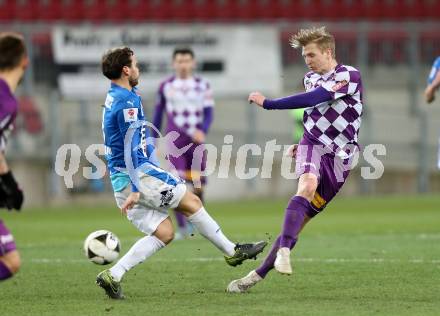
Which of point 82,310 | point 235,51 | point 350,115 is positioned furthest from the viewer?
point 235,51

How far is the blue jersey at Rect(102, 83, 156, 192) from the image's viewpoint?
8.06 meters

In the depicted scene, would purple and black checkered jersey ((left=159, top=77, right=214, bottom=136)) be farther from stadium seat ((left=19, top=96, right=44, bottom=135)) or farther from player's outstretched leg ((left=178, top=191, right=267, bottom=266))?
stadium seat ((left=19, top=96, right=44, bottom=135))

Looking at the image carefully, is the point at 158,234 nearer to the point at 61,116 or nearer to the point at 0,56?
the point at 0,56

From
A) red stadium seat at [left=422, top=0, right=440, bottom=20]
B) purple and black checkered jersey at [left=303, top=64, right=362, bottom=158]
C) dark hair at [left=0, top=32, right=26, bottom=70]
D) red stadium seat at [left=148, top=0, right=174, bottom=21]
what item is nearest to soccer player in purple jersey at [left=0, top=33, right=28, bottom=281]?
dark hair at [left=0, top=32, right=26, bottom=70]

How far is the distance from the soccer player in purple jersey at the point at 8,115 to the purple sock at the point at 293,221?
216 centimetres

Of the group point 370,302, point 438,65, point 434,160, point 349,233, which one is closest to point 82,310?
point 370,302

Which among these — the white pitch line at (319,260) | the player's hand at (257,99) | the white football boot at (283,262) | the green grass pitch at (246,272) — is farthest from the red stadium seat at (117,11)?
the white football boot at (283,262)

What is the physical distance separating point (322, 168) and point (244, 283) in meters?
1.11

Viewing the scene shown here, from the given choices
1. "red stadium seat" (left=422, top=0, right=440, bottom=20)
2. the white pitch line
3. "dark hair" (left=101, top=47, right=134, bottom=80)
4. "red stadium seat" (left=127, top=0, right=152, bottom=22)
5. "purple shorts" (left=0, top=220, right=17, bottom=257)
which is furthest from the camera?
"red stadium seat" (left=422, top=0, right=440, bottom=20)

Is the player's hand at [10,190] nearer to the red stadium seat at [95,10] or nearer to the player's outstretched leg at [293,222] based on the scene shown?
the player's outstretched leg at [293,222]

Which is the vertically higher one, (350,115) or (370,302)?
(350,115)

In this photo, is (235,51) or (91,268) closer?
(91,268)

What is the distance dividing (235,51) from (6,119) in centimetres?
1667

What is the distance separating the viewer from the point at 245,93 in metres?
22.8
